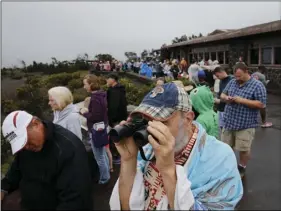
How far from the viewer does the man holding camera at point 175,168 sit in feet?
4.16

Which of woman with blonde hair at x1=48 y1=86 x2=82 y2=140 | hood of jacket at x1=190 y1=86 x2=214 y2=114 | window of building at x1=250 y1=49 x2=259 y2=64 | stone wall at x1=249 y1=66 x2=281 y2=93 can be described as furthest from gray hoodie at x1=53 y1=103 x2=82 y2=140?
window of building at x1=250 y1=49 x2=259 y2=64

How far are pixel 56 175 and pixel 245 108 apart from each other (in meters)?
2.77

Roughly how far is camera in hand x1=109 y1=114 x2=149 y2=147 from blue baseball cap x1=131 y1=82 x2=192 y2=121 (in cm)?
4

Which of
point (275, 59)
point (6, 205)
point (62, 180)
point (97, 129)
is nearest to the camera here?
point (62, 180)

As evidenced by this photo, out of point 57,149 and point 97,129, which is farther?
point 97,129

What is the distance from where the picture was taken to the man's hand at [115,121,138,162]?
4.22 ft

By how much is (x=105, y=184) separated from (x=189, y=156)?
3.21m

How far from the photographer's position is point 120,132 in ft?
4.08

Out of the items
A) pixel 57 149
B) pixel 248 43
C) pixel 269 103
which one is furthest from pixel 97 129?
pixel 248 43

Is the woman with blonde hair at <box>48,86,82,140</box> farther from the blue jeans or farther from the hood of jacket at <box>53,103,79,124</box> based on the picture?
the blue jeans

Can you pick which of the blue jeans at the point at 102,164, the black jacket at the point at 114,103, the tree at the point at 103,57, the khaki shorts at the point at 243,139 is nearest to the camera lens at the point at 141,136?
the khaki shorts at the point at 243,139

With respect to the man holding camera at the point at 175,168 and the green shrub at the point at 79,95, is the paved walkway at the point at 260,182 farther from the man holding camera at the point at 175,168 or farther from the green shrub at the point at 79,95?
the green shrub at the point at 79,95

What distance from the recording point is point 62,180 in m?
1.85

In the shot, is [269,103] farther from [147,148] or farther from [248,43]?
[147,148]
